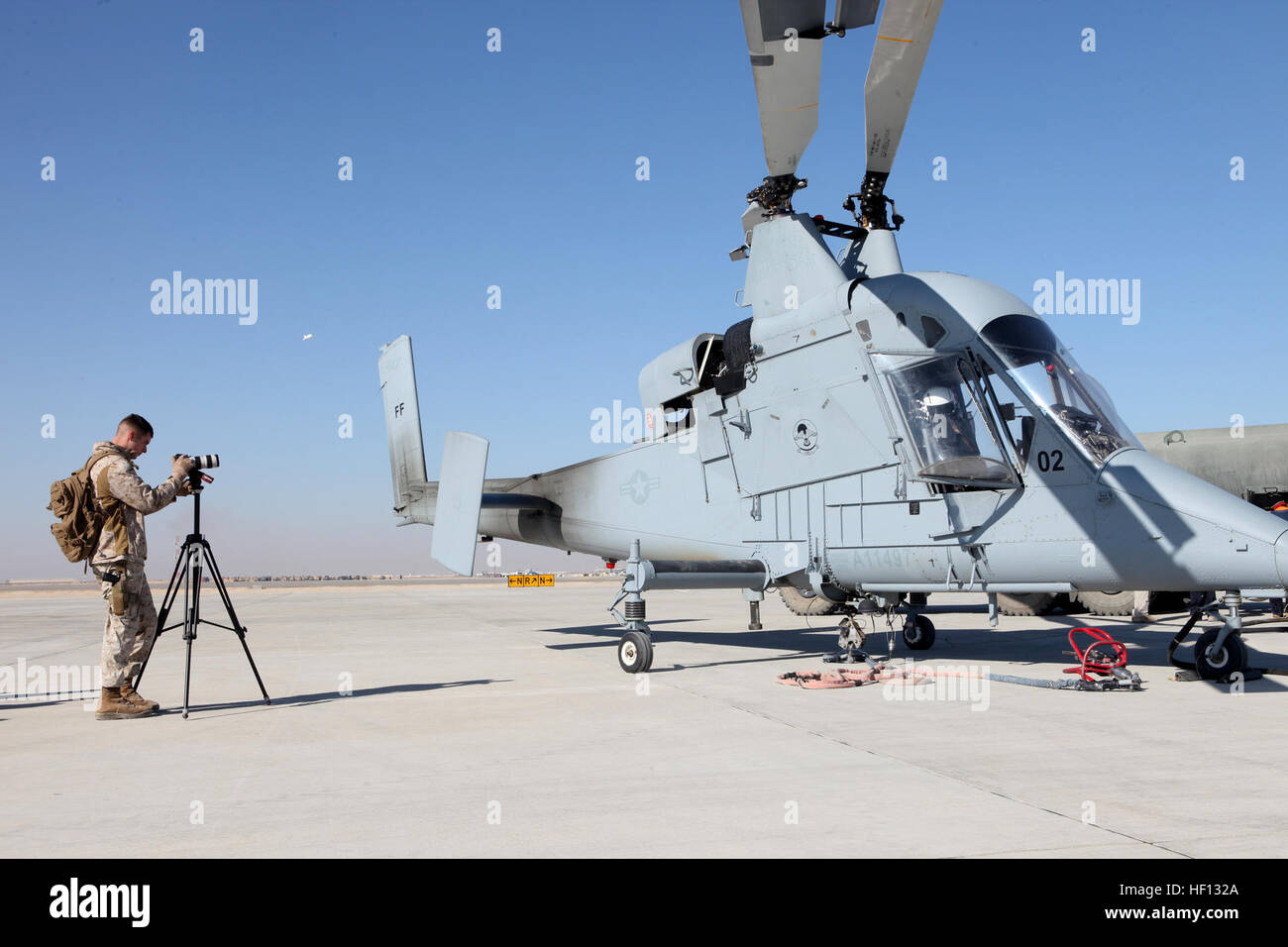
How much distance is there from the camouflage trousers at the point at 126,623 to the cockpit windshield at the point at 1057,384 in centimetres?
775

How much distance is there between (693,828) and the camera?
163 inches

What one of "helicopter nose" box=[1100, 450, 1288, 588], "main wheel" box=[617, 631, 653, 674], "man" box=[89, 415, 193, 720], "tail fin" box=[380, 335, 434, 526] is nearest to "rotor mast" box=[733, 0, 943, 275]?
"helicopter nose" box=[1100, 450, 1288, 588]

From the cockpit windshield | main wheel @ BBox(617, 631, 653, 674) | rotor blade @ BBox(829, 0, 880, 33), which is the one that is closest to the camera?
rotor blade @ BBox(829, 0, 880, 33)

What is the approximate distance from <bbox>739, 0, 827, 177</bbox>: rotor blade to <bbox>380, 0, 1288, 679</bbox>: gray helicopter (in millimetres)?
20

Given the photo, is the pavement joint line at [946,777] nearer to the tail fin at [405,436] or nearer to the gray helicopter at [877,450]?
the gray helicopter at [877,450]

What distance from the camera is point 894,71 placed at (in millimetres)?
9164

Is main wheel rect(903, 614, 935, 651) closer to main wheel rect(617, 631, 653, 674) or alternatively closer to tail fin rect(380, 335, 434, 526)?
main wheel rect(617, 631, 653, 674)

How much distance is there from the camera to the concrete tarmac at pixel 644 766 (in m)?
3.99

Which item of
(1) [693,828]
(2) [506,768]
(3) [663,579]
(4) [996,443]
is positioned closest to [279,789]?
(2) [506,768]

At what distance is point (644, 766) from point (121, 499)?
188 inches

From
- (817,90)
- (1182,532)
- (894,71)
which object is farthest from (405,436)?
(1182,532)

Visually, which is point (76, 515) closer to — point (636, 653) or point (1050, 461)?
point (636, 653)

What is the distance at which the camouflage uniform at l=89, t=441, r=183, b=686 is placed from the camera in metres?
7.29
